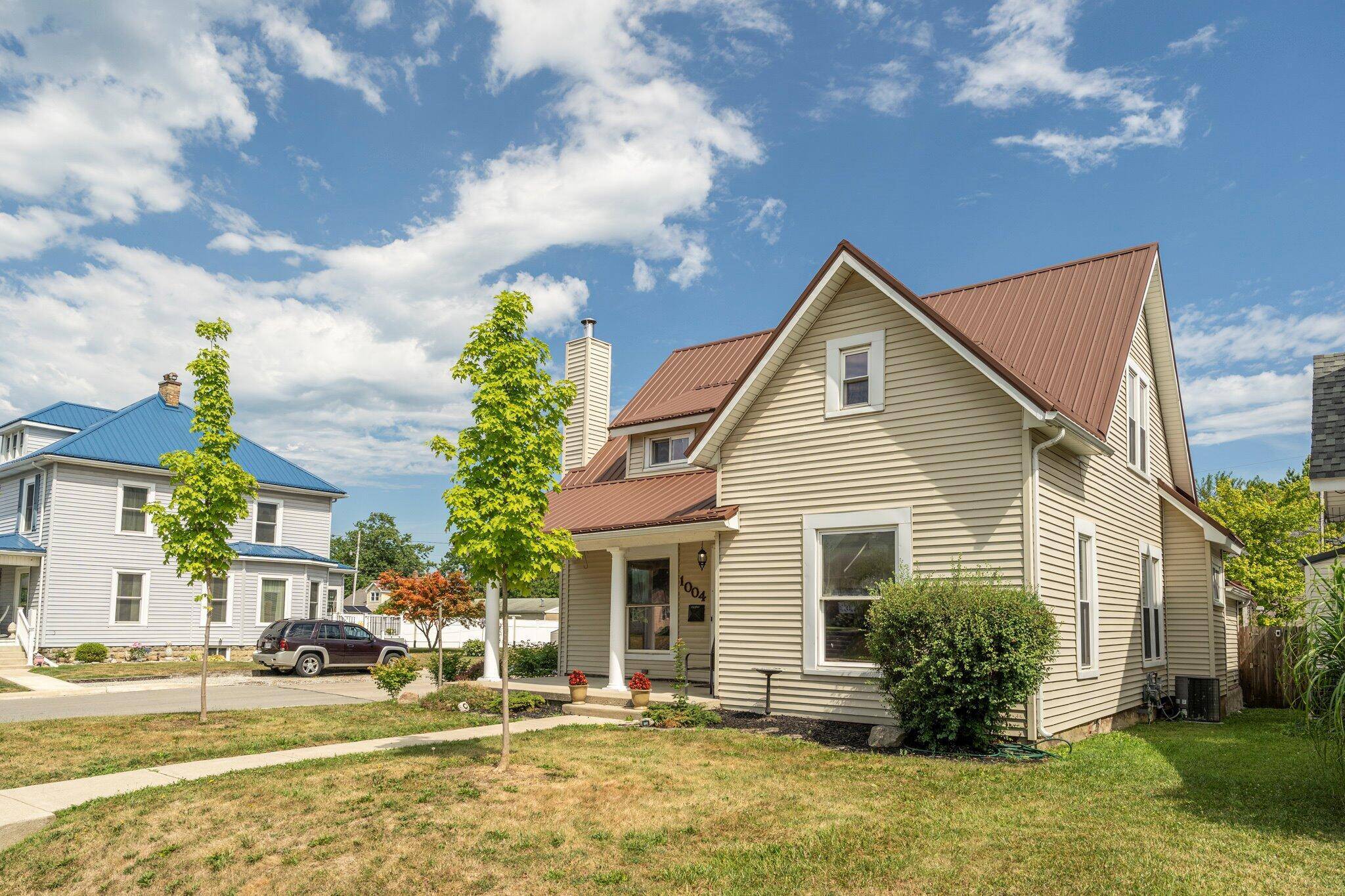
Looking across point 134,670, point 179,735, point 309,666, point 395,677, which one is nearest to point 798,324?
point 395,677

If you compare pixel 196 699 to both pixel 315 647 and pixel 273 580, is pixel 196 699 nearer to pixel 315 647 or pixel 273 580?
pixel 315 647

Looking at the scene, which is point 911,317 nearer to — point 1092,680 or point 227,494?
point 1092,680

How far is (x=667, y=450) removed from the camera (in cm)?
1892

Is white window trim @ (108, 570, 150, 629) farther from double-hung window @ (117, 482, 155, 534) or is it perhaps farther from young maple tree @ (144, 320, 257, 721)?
young maple tree @ (144, 320, 257, 721)

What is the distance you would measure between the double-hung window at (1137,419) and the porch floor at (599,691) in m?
8.34

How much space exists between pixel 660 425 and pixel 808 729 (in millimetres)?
7736

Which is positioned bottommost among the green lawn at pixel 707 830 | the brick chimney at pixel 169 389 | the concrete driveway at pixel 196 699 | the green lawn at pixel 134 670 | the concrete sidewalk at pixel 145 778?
the green lawn at pixel 134 670

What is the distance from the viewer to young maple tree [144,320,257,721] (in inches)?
539

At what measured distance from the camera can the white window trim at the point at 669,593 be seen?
17438 mm

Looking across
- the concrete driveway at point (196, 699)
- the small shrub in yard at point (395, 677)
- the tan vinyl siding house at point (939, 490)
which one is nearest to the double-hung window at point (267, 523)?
the concrete driveway at point (196, 699)

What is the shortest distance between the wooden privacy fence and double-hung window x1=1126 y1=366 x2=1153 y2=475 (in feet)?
22.9

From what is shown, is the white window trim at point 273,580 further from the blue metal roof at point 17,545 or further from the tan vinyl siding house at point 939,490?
the tan vinyl siding house at point 939,490

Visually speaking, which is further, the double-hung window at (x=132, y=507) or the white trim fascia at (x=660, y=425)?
the double-hung window at (x=132, y=507)

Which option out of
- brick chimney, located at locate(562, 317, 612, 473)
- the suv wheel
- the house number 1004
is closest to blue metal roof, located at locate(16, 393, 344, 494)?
the suv wheel
